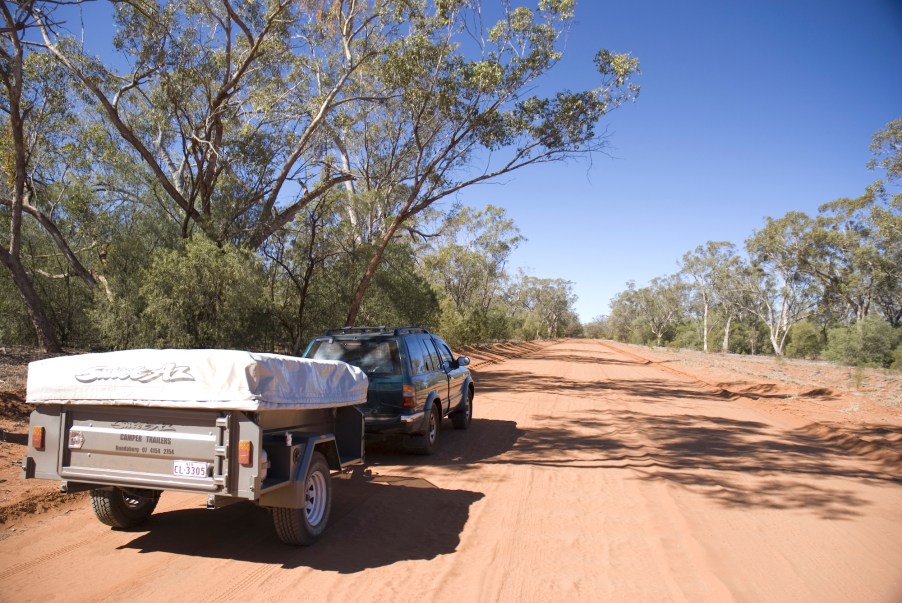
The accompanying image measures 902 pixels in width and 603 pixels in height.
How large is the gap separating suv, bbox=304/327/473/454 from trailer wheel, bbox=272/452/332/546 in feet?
8.26

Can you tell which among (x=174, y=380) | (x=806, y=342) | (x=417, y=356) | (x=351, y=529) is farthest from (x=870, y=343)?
(x=174, y=380)

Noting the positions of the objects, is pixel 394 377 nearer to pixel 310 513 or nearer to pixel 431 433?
pixel 431 433

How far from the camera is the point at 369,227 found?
74.9 ft

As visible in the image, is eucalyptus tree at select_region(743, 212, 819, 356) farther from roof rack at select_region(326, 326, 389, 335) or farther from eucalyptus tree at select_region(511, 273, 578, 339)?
roof rack at select_region(326, 326, 389, 335)

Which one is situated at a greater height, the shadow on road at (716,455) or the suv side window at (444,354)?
the suv side window at (444,354)

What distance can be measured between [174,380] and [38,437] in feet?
4.63

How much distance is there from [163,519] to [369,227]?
18.0 m

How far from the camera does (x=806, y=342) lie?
203 ft

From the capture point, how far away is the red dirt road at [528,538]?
167 inches

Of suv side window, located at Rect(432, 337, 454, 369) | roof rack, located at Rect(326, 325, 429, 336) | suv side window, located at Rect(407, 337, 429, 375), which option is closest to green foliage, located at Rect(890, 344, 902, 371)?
suv side window, located at Rect(432, 337, 454, 369)

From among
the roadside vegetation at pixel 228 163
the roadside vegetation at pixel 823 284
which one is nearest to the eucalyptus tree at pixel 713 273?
the roadside vegetation at pixel 823 284

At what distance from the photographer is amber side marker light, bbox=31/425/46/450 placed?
4602 mm

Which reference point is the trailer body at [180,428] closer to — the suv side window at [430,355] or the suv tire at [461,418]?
the suv side window at [430,355]

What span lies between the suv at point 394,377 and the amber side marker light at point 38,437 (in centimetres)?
344
